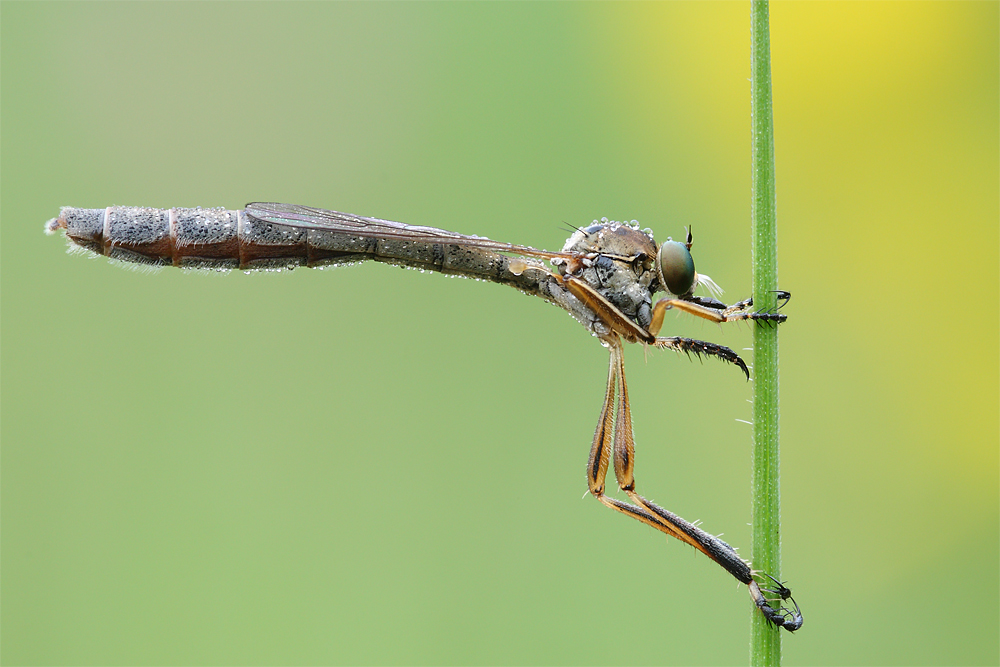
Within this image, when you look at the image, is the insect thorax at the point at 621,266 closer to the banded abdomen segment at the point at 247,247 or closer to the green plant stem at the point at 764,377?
the banded abdomen segment at the point at 247,247

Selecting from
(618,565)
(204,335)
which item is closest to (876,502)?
(618,565)

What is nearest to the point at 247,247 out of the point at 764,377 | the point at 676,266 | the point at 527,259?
the point at 527,259

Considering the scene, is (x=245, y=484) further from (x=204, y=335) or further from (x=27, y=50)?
(x=27, y=50)

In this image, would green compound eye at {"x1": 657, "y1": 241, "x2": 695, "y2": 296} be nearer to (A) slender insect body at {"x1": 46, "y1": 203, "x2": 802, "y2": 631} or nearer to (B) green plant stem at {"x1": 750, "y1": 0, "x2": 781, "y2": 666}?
(A) slender insect body at {"x1": 46, "y1": 203, "x2": 802, "y2": 631}

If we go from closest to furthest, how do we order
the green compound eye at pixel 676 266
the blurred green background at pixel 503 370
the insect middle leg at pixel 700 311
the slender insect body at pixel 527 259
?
the insect middle leg at pixel 700 311, the slender insect body at pixel 527 259, the green compound eye at pixel 676 266, the blurred green background at pixel 503 370

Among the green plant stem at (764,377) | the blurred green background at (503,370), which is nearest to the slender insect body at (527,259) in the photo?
the green plant stem at (764,377)

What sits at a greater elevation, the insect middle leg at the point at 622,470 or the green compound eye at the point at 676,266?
the green compound eye at the point at 676,266

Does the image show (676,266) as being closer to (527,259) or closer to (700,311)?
(700,311)
